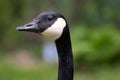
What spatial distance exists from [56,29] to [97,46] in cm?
795

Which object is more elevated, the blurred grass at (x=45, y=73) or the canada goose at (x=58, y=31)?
the canada goose at (x=58, y=31)

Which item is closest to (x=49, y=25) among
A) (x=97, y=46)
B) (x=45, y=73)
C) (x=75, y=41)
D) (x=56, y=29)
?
(x=56, y=29)

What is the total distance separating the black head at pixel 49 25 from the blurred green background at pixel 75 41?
580 centimetres

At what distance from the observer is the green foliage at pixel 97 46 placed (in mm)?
10797

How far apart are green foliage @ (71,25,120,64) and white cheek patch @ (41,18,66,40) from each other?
7.32m

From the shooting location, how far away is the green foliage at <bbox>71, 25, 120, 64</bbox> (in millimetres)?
10797

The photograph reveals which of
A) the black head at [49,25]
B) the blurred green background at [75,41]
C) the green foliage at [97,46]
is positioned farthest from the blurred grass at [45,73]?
the black head at [49,25]

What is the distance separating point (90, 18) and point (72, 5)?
2.65ft

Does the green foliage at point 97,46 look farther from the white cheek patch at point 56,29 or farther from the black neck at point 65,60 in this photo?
the white cheek patch at point 56,29

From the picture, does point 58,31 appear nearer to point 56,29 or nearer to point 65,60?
→ point 56,29

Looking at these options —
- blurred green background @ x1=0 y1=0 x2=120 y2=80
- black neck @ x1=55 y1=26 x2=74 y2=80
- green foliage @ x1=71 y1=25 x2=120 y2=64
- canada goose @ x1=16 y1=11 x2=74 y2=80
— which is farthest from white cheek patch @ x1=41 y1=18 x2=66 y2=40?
green foliage @ x1=71 y1=25 x2=120 y2=64

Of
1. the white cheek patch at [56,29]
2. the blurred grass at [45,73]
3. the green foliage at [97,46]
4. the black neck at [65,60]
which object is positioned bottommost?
the blurred grass at [45,73]

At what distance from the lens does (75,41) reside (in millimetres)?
12227

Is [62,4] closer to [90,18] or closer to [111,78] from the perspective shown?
[90,18]
